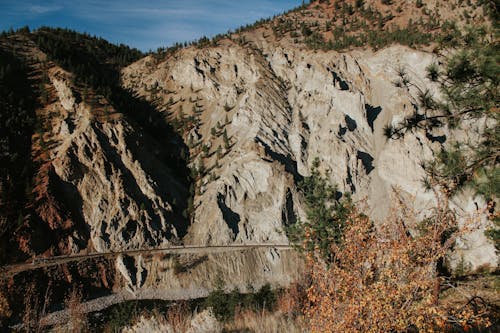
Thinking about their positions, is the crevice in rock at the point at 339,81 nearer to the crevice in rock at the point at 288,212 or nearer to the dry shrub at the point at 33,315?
the crevice in rock at the point at 288,212

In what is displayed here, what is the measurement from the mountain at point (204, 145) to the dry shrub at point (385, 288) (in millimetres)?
Answer: 22664

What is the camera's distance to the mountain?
125 ft

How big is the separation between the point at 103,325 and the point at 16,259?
14407mm

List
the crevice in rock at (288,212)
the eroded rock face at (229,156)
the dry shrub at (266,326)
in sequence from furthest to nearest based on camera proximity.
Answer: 1. the crevice in rock at (288,212)
2. the eroded rock face at (229,156)
3. the dry shrub at (266,326)

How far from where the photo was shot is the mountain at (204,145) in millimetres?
38062

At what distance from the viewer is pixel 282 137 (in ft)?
Answer: 183

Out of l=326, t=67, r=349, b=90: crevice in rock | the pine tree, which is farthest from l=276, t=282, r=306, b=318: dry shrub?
l=326, t=67, r=349, b=90: crevice in rock

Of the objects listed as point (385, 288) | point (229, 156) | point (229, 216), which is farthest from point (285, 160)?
point (385, 288)

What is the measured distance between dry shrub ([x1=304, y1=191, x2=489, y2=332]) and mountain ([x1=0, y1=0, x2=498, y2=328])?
74.4ft

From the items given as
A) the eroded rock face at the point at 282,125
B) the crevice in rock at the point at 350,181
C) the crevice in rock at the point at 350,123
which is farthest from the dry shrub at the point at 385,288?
the crevice in rock at the point at 350,123

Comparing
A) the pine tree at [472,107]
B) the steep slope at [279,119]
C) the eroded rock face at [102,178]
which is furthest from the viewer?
the steep slope at [279,119]

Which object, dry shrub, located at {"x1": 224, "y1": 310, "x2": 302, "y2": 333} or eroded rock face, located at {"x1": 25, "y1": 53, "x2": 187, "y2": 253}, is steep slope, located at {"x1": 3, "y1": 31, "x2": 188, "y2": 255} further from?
dry shrub, located at {"x1": 224, "y1": 310, "x2": 302, "y2": 333}

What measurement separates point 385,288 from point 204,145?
165ft

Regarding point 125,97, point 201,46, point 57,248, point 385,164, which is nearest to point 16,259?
point 57,248
